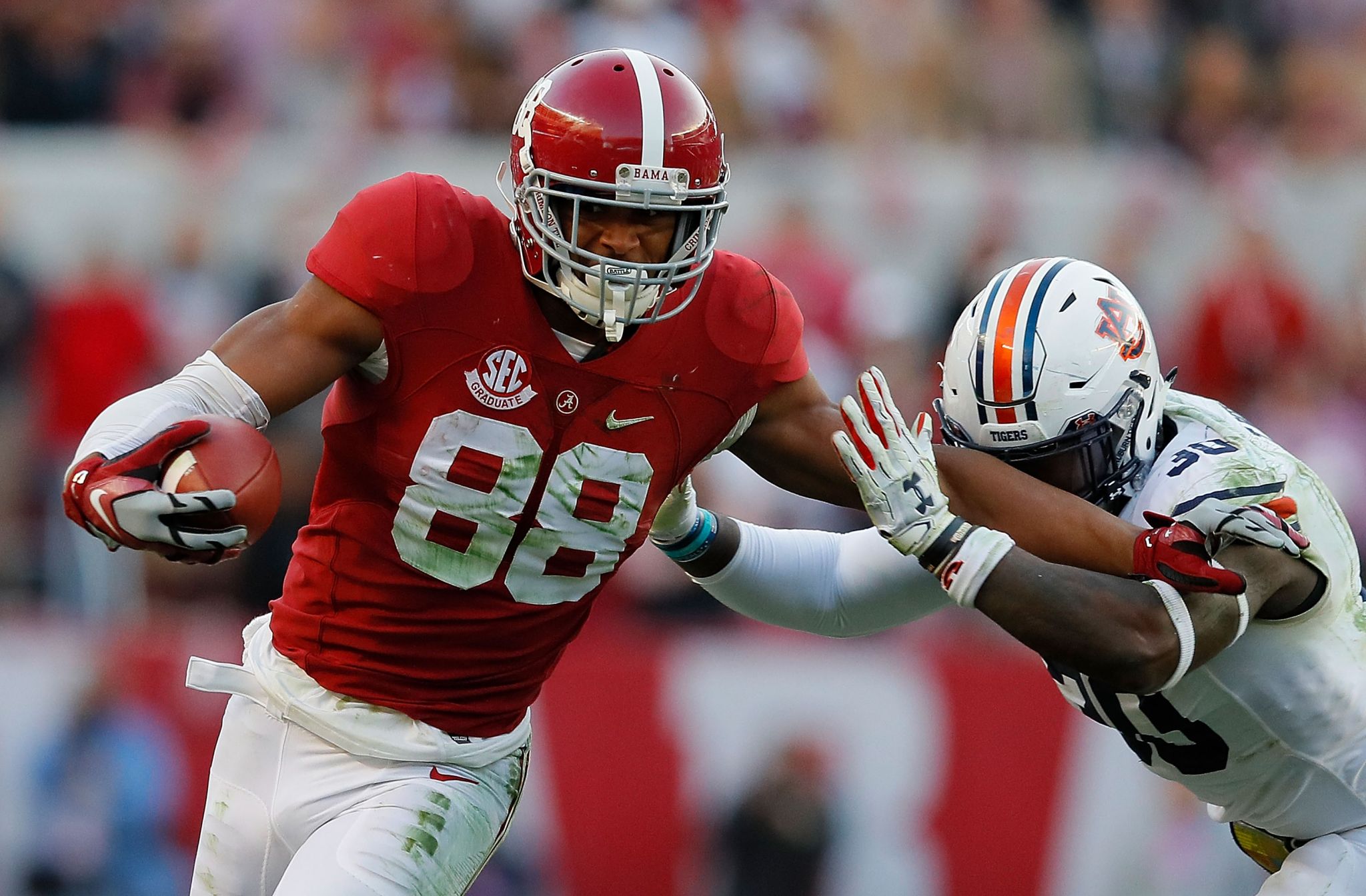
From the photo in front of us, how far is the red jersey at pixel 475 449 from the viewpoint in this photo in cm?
353

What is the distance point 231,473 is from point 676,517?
48.9 inches

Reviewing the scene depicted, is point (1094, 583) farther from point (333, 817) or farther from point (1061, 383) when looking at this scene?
point (333, 817)

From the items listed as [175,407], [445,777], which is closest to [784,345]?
[445,777]

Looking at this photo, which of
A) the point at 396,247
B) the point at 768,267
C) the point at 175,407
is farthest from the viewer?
the point at 768,267

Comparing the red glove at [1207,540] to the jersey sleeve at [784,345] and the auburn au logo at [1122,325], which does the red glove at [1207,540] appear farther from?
the jersey sleeve at [784,345]

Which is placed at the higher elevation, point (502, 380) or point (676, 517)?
point (502, 380)

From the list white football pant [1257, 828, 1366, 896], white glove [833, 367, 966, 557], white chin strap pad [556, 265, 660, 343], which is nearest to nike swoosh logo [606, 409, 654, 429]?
white chin strap pad [556, 265, 660, 343]

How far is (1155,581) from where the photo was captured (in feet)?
11.6

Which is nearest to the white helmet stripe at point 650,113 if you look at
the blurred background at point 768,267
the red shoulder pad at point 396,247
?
the red shoulder pad at point 396,247

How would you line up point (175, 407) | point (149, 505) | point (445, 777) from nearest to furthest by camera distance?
point (149, 505), point (175, 407), point (445, 777)

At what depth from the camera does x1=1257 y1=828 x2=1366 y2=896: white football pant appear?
12.4ft

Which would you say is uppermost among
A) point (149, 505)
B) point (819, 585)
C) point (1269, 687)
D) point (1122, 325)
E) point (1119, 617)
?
point (1122, 325)

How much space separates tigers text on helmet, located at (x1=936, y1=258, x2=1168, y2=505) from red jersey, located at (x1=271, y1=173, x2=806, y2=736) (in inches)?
14.7

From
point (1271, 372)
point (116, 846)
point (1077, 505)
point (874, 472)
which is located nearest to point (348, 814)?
point (874, 472)
